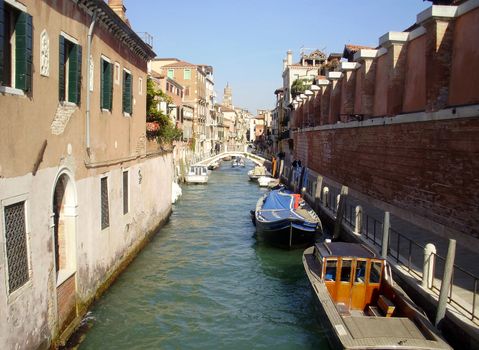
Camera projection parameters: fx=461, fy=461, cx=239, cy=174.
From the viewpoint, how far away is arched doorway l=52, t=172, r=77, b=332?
21.7 feet

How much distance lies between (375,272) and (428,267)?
2.95 ft

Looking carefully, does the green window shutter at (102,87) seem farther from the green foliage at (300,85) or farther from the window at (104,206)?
the green foliage at (300,85)

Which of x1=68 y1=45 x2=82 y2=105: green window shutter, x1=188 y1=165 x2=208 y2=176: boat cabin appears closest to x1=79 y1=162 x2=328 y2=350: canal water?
x1=68 y1=45 x2=82 y2=105: green window shutter

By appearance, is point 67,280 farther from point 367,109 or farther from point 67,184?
point 367,109

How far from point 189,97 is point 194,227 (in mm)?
33515

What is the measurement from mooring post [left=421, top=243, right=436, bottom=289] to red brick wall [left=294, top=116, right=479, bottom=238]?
2.09 m

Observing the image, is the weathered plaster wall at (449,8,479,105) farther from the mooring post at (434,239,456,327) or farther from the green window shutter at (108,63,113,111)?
the green window shutter at (108,63,113,111)

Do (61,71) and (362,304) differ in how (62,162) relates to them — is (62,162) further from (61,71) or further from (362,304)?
(362,304)

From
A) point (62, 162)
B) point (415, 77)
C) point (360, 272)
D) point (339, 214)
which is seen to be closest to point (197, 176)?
point (339, 214)

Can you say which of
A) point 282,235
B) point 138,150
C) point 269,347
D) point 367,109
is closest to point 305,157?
point 367,109

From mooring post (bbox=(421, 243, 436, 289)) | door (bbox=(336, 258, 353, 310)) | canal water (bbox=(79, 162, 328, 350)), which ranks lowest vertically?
canal water (bbox=(79, 162, 328, 350))

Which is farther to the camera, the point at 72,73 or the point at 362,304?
the point at 362,304

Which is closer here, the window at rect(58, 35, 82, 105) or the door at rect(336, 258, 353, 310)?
the window at rect(58, 35, 82, 105)

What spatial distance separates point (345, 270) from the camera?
24.3 feet
